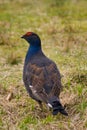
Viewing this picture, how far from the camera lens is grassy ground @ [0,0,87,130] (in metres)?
6.80

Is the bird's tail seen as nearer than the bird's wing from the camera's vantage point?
Yes

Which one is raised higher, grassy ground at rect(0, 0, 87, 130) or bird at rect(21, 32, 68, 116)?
bird at rect(21, 32, 68, 116)

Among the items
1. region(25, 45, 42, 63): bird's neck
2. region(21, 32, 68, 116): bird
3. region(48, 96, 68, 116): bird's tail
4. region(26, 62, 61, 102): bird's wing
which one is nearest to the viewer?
region(48, 96, 68, 116): bird's tail

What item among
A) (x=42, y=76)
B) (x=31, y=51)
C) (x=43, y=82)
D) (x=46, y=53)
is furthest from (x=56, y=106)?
(x=46, y=53)

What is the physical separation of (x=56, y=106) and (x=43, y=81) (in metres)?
0.47

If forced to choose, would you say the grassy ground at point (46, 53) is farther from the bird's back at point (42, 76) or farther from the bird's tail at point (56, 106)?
the bird's back at point (42, 76)

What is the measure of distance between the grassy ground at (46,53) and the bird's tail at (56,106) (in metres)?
0.16

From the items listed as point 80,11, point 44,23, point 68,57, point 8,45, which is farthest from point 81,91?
point 80,11

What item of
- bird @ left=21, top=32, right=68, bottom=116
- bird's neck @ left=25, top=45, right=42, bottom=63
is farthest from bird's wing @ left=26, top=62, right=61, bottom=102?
bird's neck @ left=25, top=45, right=42, bottom=63

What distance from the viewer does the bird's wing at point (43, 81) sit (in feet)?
22.0

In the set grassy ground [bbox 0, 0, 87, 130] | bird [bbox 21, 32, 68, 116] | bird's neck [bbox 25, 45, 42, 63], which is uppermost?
bird's neck [bbox 25, 45, 42, 63]

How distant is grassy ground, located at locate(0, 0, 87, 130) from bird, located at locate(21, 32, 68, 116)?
22 centimetres

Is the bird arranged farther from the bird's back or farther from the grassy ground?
the grassy ground

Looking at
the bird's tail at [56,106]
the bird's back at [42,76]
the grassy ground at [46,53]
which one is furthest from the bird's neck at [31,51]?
the bird's tail at [56,106]
